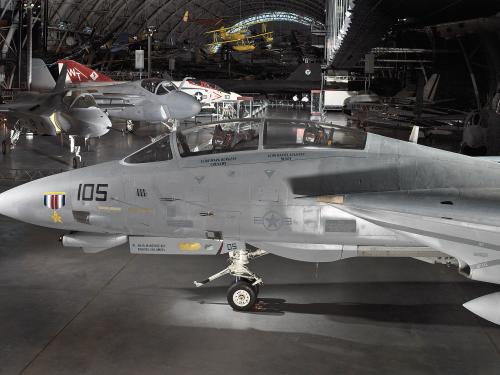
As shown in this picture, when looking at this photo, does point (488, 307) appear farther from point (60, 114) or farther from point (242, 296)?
point (60, 114)

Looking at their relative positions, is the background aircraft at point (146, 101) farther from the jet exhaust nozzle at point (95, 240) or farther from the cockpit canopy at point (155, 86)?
the jet exhaust nozzle at point (95, 240)

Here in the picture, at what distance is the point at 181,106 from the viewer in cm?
2722

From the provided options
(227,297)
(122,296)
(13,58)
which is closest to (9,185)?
(122,296)

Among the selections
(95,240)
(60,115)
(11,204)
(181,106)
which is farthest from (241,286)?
(181,106)

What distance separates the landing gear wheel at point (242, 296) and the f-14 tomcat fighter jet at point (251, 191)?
0.5 inches

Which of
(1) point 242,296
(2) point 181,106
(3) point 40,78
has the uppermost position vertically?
(3) point 40,78

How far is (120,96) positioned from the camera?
26.8 meters

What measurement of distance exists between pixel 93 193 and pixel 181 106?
19.9 m

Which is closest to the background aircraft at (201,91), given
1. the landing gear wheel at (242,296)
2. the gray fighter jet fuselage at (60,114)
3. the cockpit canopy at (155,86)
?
the cockpit canopy at (155,86)

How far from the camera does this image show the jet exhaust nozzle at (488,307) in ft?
20.5

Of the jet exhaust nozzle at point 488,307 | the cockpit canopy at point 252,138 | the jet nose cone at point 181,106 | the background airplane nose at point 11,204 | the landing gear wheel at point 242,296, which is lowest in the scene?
the landing gear wheel at point 242,296

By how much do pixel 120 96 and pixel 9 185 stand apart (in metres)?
11.4

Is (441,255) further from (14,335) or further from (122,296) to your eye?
(14,335)

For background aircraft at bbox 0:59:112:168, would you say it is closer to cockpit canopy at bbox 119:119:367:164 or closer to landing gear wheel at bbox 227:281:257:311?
cockpit canopy at bbox 119:119:367:164
